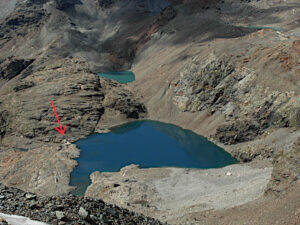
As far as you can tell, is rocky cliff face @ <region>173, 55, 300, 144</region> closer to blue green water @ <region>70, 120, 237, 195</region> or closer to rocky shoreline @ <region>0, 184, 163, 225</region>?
blue green water @ <region>70, 120, 237, 195</region>

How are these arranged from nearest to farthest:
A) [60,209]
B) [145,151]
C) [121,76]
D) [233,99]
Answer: [60,209], [145,151], [233,99], [121,76]

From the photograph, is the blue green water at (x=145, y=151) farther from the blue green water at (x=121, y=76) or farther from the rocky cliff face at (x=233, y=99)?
the blue green water at (x=121, y=76)

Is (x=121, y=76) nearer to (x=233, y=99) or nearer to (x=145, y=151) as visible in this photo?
(x=233, y=99)

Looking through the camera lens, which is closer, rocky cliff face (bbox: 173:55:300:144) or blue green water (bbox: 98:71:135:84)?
rocky cliff face (bbox: 173:55:300:144)

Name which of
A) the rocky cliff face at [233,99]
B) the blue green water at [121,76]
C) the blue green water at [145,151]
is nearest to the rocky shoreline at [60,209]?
the blue green water at [145,151]

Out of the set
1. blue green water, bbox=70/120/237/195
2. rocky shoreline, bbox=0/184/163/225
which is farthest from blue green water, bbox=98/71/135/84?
rocky shoreline, bbox=0/184/163/225

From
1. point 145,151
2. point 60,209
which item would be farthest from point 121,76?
point 60,209
